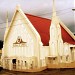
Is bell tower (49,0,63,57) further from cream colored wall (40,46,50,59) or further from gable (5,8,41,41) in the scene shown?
gable (5,8,41,41)

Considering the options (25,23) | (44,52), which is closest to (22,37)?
(25,23)

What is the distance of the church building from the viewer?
37709mm

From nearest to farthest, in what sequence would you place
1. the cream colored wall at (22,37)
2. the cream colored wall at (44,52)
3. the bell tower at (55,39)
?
1. the cream colored wall at (44,52)
2. the bell tower at (55,39)
3. the cream colored wall at (22,37)

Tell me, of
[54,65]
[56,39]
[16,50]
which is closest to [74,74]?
[54,65]

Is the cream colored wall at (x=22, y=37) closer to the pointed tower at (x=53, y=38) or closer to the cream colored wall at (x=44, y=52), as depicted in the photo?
the cream colored wall at (x=44, y=52)

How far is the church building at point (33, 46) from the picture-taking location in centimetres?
3771

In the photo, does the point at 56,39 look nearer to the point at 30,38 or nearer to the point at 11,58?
the point at 30,38

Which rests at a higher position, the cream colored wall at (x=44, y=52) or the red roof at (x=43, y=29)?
the red roof at (x=43, y=29)

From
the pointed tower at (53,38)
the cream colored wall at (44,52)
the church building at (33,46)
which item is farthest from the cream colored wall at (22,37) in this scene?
the pointed tower at (53,38)

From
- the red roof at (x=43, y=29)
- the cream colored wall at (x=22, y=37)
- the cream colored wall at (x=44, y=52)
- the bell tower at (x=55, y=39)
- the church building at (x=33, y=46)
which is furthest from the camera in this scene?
the red roof at (x=43, y=29)

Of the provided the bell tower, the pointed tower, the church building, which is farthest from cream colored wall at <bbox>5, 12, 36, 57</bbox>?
the bell tower

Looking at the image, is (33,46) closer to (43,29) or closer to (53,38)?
(53,38)

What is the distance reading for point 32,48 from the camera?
3856 cm

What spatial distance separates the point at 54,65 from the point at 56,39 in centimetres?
455
